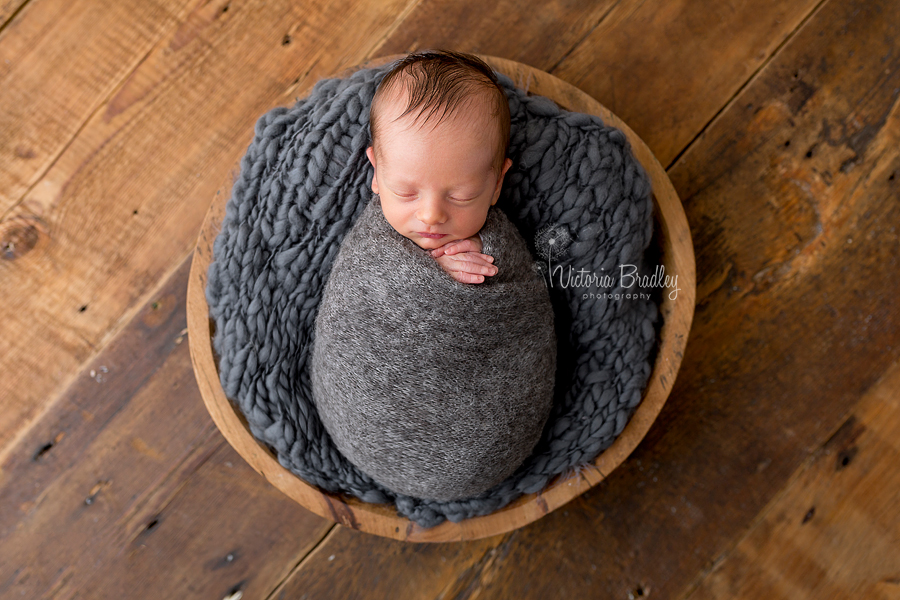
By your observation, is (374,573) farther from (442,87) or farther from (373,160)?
(442,87)

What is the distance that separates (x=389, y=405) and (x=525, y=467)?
284mm

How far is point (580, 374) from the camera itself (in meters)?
0.89

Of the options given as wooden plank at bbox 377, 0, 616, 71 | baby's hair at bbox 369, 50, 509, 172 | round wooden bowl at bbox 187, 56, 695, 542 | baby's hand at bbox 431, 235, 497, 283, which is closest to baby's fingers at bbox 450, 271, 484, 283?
baby's hand at bbox 431, 235, 497, 283

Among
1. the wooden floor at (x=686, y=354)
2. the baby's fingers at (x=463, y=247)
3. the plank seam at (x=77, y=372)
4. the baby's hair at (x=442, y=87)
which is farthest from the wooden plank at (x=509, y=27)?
the plank seam at (x=77, y=372)

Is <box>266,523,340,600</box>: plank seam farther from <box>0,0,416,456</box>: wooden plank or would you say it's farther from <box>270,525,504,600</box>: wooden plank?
<box>0,0,416,456</box>: wooden plank

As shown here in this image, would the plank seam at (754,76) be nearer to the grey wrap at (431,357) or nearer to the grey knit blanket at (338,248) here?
the grey knit blanket at (338,248)

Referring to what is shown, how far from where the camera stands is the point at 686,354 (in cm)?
A: 108

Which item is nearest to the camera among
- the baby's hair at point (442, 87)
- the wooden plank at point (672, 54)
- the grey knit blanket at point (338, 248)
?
the baby's hair at point (442, 87)

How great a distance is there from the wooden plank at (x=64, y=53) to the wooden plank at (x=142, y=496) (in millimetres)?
378

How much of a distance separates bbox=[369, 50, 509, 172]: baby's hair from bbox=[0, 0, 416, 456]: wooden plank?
365mm

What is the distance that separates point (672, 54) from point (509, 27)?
302mm

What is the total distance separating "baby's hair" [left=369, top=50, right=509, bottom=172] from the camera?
673 mm

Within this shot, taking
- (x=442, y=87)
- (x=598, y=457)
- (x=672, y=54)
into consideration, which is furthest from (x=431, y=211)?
(x=672, y=54)

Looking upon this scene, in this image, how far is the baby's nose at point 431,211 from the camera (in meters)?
0.69
